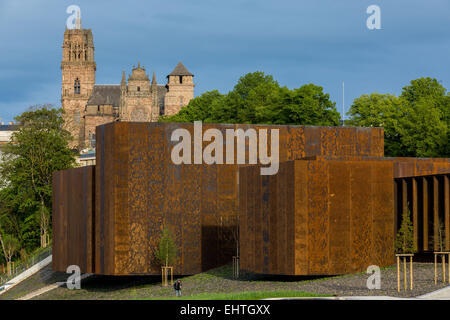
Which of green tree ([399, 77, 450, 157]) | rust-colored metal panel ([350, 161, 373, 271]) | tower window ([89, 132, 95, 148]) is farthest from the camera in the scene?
tower window ([89, 132, 95, 148])

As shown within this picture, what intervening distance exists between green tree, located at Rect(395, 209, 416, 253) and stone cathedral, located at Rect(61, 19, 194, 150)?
11054 cm

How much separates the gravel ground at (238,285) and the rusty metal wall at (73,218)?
5.77ft

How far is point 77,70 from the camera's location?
167m

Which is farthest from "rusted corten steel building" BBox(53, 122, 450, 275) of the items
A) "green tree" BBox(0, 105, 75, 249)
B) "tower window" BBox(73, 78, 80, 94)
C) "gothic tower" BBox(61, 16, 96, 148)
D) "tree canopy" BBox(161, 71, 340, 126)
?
"tower window" BBox(73, 78, 80, 94)

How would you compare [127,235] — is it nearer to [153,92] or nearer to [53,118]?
[53,118]

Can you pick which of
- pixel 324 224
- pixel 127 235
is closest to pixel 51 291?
pixel 127 235

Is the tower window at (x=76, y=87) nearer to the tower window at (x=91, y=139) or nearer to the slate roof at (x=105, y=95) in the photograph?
the slate roof at (x=105, y=95)

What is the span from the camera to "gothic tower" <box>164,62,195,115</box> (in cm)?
15175

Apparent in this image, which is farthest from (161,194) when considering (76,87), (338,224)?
(76,87)

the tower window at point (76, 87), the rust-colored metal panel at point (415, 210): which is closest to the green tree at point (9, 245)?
the rust-colored metal panel at point (415, 210)

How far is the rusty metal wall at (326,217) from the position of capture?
112 ft

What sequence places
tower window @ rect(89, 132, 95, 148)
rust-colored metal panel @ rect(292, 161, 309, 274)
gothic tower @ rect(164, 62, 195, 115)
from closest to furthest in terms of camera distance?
rust-colored metal panel @ rect(292, 161, 309, 274) < tower window @ rect(89, 132, 95, 148) < gothic tower @ rect(164, 62, 195, 115)

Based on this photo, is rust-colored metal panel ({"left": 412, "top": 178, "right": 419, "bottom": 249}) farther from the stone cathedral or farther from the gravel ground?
the stone cathedral

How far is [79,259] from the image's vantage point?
4347 cm
